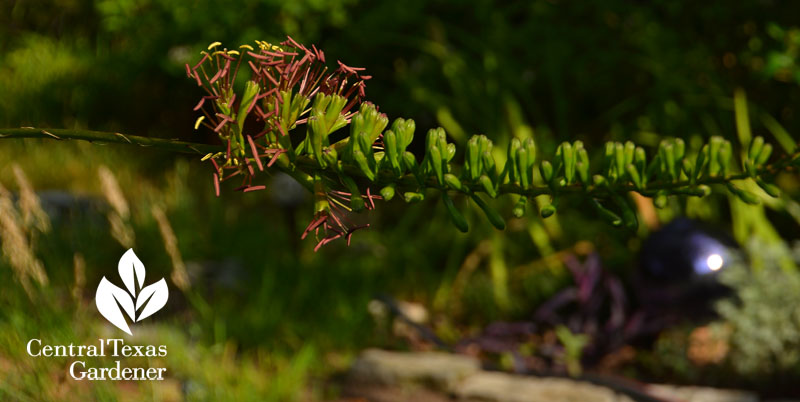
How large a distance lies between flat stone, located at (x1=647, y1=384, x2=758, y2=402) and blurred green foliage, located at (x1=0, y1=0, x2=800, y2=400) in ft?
3.13

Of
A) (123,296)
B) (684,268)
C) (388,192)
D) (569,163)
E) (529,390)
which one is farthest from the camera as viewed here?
(684,268)

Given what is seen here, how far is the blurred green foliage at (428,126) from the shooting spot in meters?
3.78

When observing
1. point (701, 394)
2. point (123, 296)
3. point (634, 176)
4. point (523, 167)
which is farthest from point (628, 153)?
point (701, 394)

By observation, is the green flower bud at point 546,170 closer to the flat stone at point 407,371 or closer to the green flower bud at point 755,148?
the green flower bud at point 755,148

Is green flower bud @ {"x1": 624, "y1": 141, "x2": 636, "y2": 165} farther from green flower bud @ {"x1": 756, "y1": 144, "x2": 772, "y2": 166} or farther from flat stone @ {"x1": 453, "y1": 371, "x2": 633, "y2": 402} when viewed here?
flat stone @ {"x1": 453, "y1": 371, "x2": 633, "y2": 402}

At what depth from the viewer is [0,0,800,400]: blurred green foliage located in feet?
12.4

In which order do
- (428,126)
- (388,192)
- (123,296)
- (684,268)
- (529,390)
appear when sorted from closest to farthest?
(388,192), (123,296), (529,390), (684,268), (428,126)

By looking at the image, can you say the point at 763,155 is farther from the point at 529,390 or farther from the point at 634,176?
the point at 529,390

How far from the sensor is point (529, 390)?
312 centimetres

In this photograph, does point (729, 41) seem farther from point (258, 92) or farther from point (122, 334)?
point (258, 92)

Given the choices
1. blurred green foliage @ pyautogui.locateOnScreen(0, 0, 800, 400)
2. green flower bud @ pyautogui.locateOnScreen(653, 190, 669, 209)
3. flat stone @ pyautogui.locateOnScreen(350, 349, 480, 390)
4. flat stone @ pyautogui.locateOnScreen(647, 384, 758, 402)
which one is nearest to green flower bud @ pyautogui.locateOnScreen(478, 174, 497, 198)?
green flower bud @ pyautogui.locateOnScreen(653, 190, 669, 209)

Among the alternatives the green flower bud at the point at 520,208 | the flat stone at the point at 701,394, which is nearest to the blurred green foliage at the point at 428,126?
the flat stone at the point at 701,394

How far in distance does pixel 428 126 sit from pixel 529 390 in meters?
3.04

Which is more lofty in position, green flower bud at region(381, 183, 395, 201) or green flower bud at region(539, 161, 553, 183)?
green flower bud at region(539, 161, 553, 183)
